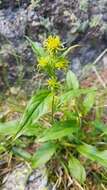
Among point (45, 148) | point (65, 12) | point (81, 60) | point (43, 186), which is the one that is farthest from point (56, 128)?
point (65, 12)

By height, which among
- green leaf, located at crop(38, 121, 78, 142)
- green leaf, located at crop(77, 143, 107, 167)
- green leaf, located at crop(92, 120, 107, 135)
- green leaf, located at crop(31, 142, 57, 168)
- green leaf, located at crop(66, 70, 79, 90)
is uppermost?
green leaf, located at crop(66, 70, 79, 90)

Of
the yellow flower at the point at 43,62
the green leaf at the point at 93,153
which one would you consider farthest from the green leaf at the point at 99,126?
the yellow flower at the point at 43,62

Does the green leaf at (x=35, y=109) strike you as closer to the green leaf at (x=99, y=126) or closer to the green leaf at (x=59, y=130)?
the green leaf at (x=59, y=130)

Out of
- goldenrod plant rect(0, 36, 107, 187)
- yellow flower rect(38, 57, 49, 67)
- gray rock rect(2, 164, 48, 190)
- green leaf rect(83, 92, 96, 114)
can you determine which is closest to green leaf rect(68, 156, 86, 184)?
goldenrod plant rect(0, 36, 107, 187)

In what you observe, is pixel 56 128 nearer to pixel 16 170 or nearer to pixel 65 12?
pixel 16 170

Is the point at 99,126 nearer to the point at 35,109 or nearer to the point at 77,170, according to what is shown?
the point at 77,170

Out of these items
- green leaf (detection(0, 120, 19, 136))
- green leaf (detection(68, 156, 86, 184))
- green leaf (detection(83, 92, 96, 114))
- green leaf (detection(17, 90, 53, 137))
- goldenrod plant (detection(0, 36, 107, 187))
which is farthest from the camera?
green leaf (detection(83, 92, 96, 114))

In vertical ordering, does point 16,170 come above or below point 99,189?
above

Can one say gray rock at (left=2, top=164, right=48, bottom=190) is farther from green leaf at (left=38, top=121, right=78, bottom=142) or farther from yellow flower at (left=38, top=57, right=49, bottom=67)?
yellow flower at (left=38, top=57, right=49, bottom=67)
